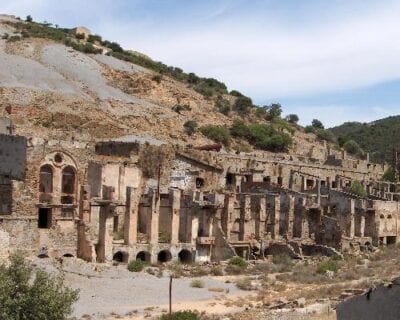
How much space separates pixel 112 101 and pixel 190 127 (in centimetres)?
1022

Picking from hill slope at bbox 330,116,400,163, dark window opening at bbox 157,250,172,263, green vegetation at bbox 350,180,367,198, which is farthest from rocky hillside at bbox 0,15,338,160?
dark window opening at bbox 157,250,172,263

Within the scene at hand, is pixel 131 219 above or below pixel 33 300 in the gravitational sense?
above

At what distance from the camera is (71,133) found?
211ft

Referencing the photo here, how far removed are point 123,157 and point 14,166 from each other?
51.6 feet

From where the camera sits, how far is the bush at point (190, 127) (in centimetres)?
7780

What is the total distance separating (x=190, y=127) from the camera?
7812cm

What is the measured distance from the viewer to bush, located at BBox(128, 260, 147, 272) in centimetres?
3703

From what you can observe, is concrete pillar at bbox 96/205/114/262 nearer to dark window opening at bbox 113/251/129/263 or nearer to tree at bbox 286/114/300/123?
dark window opening at bbox 113/251/129/263

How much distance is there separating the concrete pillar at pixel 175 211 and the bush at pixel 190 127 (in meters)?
34.2

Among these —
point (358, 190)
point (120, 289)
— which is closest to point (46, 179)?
point (120, 289)

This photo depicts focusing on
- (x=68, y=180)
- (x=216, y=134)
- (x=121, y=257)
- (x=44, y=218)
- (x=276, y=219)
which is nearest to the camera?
(x=44, y=218)

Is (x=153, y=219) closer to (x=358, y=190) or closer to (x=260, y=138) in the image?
(x=358, y=190)

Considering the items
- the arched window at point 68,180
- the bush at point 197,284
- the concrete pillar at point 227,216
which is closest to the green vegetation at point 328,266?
the concrete pillar at point 227,216

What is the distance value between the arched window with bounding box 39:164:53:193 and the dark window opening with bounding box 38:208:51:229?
1.79 m
